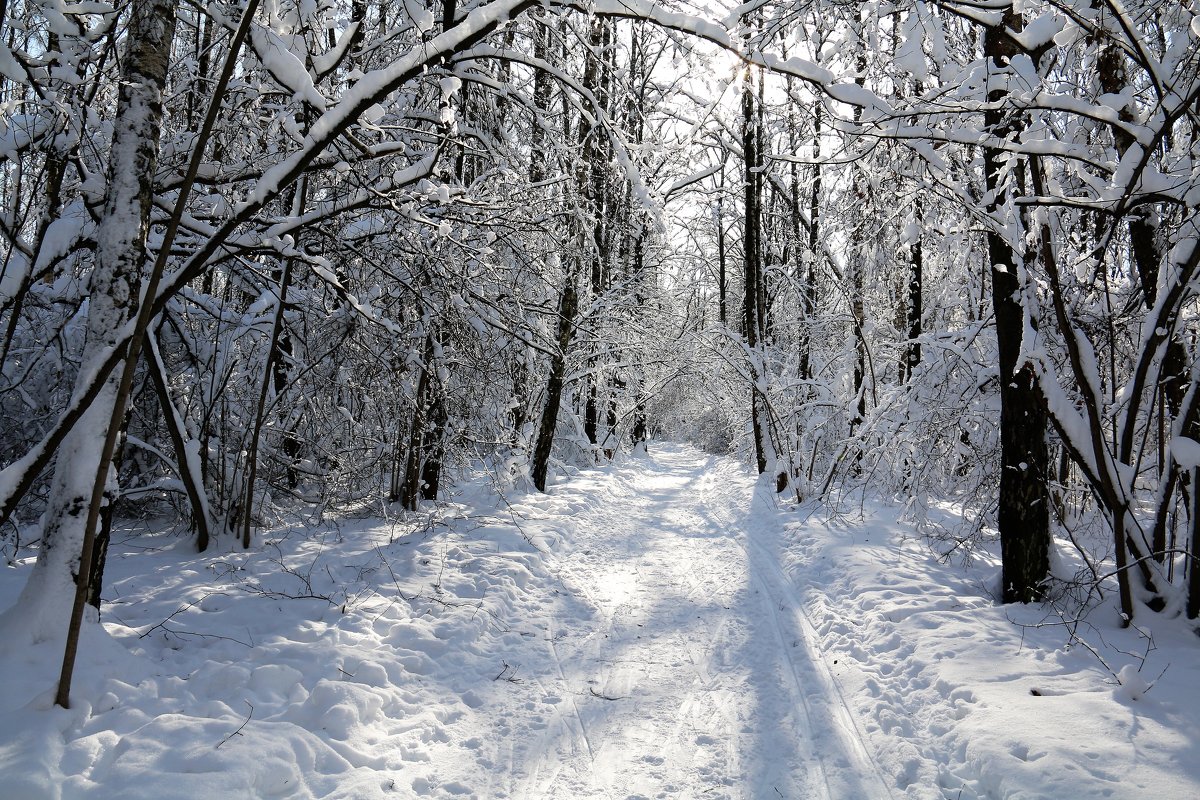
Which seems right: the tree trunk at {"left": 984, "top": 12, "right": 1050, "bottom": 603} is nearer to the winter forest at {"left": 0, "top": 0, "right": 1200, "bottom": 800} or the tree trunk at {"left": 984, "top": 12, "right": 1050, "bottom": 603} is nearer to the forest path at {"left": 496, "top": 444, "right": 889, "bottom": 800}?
the winter forest at {"left": 0, "top": 0, "right": 1200, "bottom": 800}

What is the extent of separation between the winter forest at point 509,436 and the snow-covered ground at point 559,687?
0.10ft

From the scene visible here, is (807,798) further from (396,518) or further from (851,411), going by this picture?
(851,411)

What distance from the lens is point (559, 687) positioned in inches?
178

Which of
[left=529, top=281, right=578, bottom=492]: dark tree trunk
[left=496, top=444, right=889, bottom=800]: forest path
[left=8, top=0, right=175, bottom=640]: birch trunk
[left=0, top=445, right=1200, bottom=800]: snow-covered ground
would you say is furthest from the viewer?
[left=529, top=281, right=578, bottom=492]: dark tree trunk

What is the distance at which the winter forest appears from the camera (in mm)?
3285

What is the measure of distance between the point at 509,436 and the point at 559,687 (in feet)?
14.6

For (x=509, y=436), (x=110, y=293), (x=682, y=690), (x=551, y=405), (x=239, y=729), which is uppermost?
(x=110, y=293)

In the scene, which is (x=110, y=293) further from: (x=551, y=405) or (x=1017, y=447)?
(x=551, y=405)

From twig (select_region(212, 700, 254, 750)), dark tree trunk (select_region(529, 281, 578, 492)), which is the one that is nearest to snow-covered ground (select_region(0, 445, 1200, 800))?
twig (select_region(212, 700, 254, 750))

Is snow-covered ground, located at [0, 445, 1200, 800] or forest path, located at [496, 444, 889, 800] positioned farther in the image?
forest path, located at [496, 444, 889, 800]

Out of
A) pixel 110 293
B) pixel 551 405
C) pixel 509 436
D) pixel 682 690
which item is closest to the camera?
pixel 110 293

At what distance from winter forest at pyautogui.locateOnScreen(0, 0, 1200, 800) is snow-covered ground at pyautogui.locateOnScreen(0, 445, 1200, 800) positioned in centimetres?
3

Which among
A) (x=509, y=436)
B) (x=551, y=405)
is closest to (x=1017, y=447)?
(x=509, y=436)

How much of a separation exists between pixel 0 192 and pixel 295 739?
4136mm
